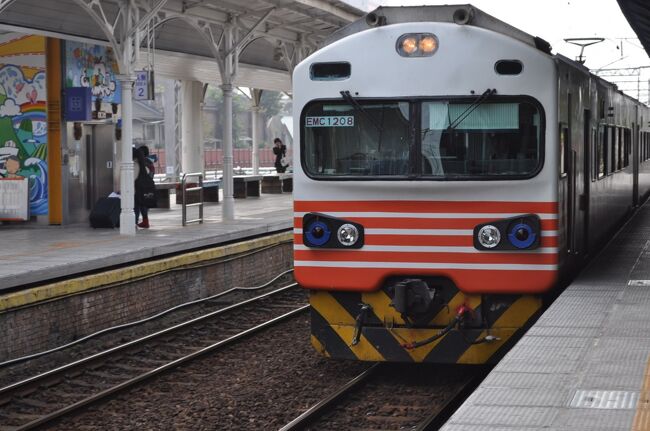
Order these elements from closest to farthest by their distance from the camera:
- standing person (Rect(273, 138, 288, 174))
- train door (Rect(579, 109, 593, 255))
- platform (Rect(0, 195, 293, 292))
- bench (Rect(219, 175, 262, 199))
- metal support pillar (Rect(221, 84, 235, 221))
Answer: train door (Rect(579, 109, 593, 255)), platform (Rect(0, 195, 293, 292)), metal support pillar (Rect(221, 84, 235, 221)), bench (Rect(219, 175, 262, 199)), standing person (Rect(273, 138, 288, 174))

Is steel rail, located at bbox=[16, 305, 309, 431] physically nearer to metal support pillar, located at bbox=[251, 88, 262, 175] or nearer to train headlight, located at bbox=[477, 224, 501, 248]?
train headlight, located at bbox=[477, 224, 501, 248]

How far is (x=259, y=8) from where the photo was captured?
1930 cm

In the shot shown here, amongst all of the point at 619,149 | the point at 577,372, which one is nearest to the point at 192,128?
the point at 619,149

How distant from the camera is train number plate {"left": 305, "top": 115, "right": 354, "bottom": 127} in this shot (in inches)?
324

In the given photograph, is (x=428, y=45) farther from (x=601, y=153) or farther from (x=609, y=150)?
(x=609, y=150)

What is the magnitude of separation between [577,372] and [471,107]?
8.67 feet

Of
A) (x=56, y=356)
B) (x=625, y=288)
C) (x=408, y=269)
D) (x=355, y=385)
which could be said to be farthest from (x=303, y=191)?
(x=56, y=356)

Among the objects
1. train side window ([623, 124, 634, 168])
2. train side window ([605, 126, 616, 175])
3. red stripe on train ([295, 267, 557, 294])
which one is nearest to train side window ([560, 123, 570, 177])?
red stripe on train ([295, 267, 557, 294])

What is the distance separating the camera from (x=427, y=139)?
809 centimetres

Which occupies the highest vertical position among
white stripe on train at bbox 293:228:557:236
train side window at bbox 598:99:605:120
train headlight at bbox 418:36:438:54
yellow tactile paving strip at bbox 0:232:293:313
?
train headlight at bbox 418:36:438:54

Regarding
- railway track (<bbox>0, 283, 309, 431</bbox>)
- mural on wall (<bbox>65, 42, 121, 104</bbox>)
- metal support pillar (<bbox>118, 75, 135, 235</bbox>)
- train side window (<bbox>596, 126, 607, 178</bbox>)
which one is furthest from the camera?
mural on wall (<bbox>65, 42, 121, 104</bbox>)

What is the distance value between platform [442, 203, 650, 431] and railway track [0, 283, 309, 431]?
383 centimetres

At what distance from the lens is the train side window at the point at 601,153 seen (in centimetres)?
1091

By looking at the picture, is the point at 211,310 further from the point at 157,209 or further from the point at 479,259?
the point at 157,209
